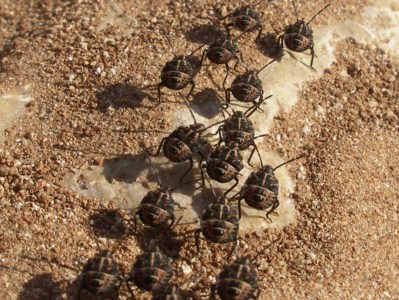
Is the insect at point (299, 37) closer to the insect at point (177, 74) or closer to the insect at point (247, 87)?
the insect at point (247, 87)

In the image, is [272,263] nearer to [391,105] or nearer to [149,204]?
[149,204]

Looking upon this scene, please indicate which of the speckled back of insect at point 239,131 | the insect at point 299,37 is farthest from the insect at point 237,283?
the insect at point 299,37

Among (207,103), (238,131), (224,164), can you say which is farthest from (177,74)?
(224,164)

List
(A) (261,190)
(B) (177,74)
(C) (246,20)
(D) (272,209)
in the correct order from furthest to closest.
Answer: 1. (C) (246,20)
2. (B) (177,74)
3. (D) (272,209)
4. (A) (261,190)

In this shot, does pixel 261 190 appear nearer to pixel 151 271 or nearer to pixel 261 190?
pixel 261 190

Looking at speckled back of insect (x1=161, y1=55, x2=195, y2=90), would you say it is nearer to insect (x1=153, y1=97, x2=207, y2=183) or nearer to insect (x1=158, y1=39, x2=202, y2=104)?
insect (x1=158, y1=39, x2=202, y2=104)

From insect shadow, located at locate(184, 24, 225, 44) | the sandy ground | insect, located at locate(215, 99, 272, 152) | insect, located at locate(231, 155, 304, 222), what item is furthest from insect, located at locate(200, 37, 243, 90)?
insect, located at locate(231, 155, 304, 222)
